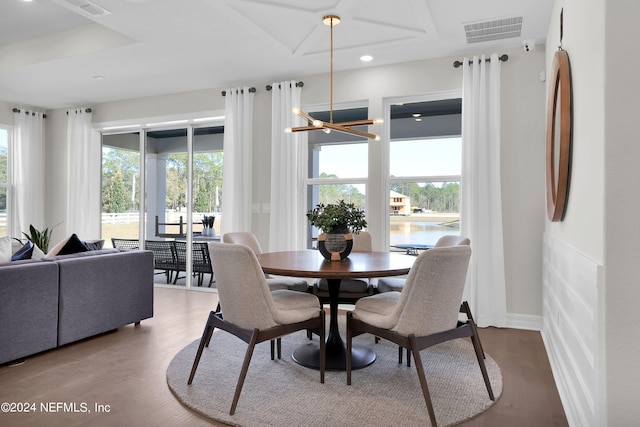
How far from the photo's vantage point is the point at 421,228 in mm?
4586

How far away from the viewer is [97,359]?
305 cm

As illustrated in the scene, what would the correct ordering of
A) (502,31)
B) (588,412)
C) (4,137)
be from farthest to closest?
(4,137), (502,31), (588,412)

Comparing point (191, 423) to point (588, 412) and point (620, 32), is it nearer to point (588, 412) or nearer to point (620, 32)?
point (588, 412)

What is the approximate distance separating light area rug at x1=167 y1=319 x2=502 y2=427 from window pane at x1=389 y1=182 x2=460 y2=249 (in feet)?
5.11

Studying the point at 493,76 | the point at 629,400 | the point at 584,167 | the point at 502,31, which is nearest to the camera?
the point at 629,400

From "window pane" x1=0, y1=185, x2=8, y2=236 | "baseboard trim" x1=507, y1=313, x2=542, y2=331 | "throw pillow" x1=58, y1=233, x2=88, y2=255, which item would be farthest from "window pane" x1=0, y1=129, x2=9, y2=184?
"baseboard trim" x1=507, y1=313, x2=542, y2=331

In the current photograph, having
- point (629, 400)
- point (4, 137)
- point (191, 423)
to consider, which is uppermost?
point (4, 137)

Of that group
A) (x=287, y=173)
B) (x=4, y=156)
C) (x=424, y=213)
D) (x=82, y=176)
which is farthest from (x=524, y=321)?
(x=4, y=156)

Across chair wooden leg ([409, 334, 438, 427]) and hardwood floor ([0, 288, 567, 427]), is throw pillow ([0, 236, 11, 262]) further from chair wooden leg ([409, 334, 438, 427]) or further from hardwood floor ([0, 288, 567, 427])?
chair wooden leg ([409, 334, 438, 427])

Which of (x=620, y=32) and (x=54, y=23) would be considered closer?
(x=620, y=32)

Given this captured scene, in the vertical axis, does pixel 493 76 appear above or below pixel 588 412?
above

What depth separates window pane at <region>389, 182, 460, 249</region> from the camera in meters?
4.42

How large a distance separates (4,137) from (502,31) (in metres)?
6.60

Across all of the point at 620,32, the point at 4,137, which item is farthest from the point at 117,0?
the point at 4,137
